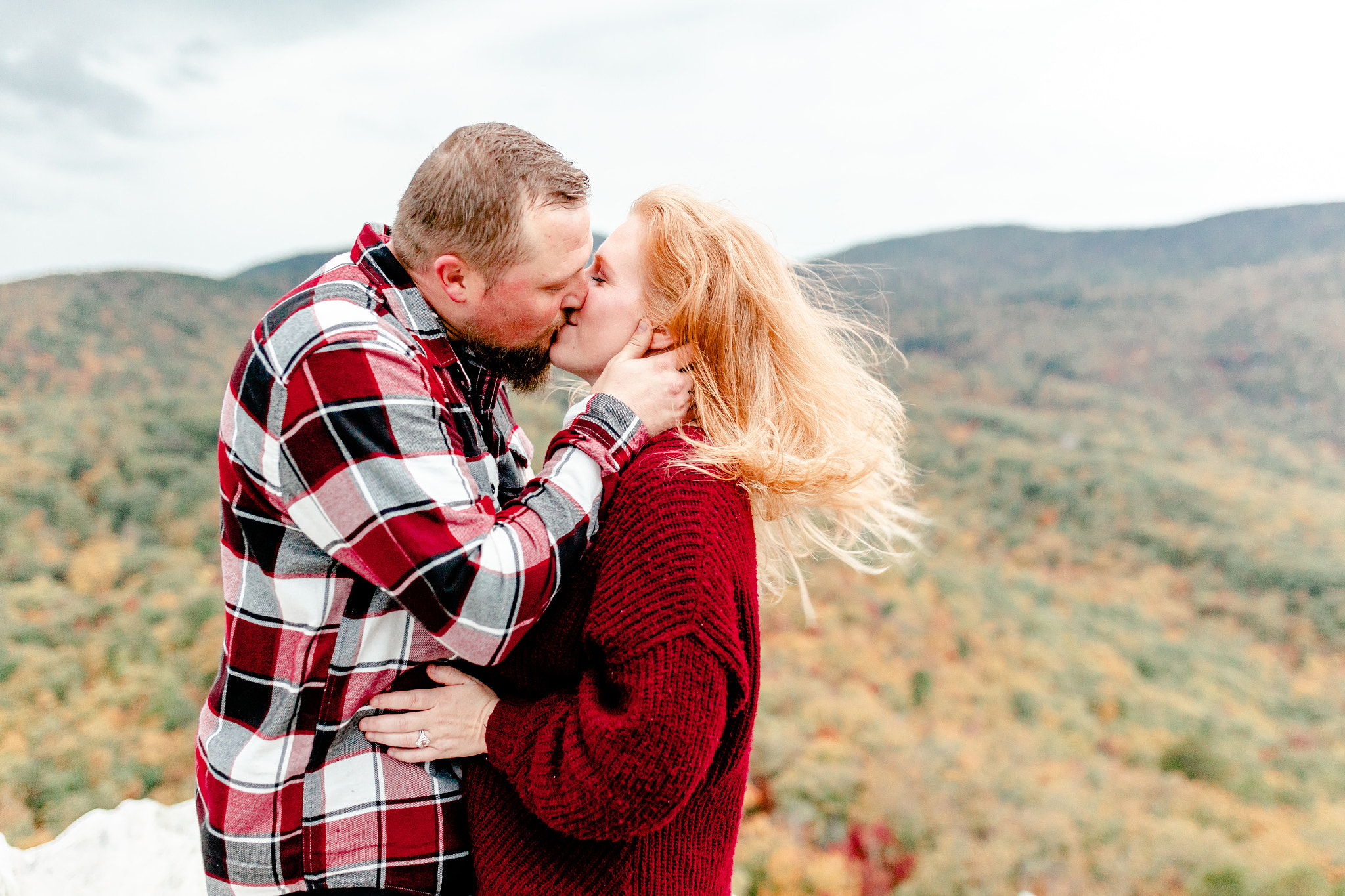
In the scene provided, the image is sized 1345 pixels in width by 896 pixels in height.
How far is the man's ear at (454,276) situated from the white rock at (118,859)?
2.28 m

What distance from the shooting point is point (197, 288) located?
11297 mm

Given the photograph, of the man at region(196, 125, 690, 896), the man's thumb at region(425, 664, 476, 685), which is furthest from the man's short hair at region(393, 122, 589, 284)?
the man's thumb at region(425, 664, 476, 685)

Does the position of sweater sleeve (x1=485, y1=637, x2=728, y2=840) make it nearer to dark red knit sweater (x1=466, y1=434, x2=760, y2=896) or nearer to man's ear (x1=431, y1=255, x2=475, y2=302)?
dark red knit sweater (x1=466, y1=434, x2=760, y2=896)

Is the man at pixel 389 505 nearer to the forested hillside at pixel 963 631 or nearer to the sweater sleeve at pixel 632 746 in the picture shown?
the sweater sleeve at pixel 632 746

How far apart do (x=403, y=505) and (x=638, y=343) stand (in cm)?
69

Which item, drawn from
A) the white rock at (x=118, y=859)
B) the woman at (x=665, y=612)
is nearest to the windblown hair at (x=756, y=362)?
the woman at (x=665, y=612)

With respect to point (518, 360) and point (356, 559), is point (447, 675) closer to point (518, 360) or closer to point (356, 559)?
point (356, 559)

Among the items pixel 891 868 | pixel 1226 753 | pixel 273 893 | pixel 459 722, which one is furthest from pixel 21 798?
pixel 1226 753

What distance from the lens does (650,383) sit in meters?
1.47

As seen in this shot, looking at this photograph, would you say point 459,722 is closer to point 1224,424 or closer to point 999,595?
point 999,595

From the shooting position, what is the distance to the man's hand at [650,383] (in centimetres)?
143

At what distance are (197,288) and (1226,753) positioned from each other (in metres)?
13.9

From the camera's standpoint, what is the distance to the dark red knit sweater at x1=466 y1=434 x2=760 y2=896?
1.15m

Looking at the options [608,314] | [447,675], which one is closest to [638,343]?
[608,314]
